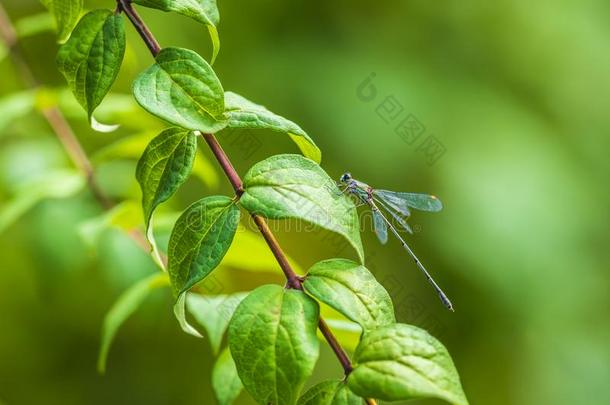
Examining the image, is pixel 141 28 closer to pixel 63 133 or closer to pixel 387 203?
pixel 387 203

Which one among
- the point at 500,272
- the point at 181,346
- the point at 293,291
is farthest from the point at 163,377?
the point at 293,291

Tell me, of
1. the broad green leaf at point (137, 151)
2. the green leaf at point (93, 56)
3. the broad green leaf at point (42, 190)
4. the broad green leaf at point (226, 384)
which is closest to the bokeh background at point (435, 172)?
the broad green leaf at point (42, 190)

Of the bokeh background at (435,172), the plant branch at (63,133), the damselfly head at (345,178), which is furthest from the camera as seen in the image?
the bokeh background at (435,172)

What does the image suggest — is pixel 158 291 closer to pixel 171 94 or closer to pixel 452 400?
pixel 171 94

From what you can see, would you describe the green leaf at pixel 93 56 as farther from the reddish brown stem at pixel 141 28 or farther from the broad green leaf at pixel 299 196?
the broad green leaf at pixel 299 196

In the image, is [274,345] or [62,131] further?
[62,131]

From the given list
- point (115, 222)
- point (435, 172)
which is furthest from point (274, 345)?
point (435, 172)

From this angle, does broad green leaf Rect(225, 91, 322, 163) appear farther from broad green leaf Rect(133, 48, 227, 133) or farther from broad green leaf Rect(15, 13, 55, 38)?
Result: broad green leaf Rect(15, 13, 55, 38)
